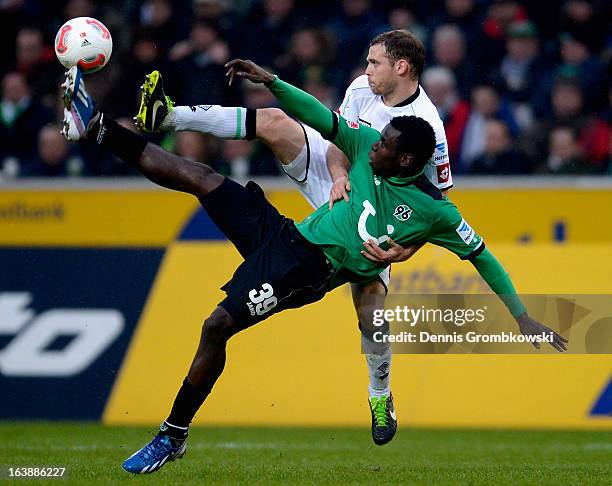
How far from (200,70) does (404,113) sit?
530 centimetres

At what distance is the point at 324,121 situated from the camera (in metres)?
8.15

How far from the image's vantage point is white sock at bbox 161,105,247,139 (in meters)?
8.44

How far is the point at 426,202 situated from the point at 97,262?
455cm

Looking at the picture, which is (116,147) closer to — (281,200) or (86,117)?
(86,117)

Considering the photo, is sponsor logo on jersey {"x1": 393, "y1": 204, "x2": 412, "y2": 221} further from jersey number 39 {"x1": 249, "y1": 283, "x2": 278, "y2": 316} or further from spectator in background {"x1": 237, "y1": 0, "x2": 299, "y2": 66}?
spectator in background {"x1": 237, "y1": 0, "x2": 299, "y2": 66}

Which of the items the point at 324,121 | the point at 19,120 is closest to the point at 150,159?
the point at 324,121

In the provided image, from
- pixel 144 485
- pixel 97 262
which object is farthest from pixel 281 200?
pixel 144 485

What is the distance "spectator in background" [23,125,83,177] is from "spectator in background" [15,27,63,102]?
3.59ft

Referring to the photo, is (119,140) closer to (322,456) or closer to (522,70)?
(322,456)

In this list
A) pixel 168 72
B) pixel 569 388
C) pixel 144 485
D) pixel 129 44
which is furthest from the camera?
pixel 129 44

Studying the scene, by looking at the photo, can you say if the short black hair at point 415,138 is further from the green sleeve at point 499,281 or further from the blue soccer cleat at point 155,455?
the blue soccer cleat at point 155,455

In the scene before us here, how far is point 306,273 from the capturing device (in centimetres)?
815

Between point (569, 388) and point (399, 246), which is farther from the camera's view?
point (569, 388)

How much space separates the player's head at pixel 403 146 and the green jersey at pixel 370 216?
0.40ft
